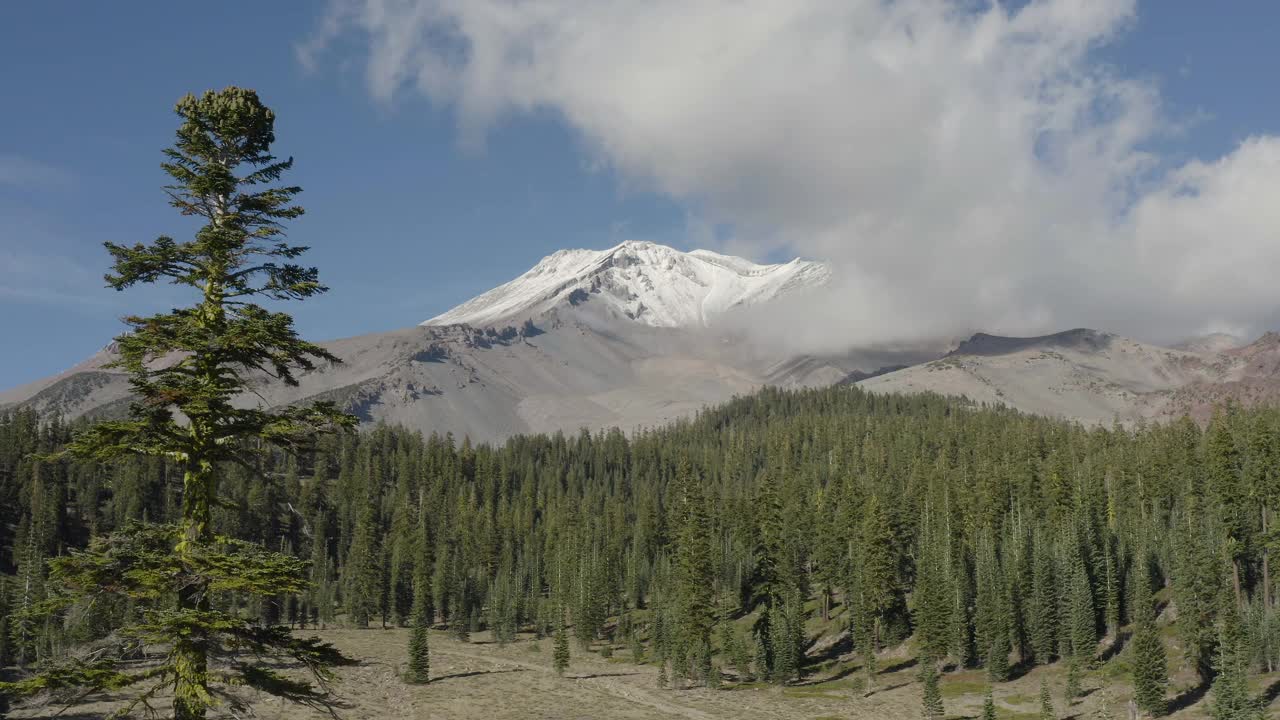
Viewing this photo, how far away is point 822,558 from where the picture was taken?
4956 inches

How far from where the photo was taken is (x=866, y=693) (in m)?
90.2

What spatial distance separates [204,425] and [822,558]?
4606 inches

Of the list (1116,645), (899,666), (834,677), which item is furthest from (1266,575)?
(834,677)

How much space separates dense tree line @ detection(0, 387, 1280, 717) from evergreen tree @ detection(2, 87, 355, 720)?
38.0m

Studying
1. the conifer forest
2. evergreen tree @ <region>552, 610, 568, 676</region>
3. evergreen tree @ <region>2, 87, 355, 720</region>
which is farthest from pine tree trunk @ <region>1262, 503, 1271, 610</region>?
evergreen tree @ <region>2, 87, 355, 720</region>

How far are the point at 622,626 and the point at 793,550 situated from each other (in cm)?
2848

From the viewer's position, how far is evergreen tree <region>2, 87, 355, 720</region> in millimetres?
15797

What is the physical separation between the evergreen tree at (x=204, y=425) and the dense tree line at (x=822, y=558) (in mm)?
37971

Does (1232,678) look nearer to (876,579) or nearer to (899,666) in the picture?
(899,666)

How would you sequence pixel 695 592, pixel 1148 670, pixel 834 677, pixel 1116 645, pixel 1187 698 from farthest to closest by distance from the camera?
pixel 834 677, pixel 1116 645, pixel 695 592, pixel 1187 698, pixel 1148 670

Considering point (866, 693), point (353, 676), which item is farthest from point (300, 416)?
point (866, 693)

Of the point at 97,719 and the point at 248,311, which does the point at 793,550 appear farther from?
the point at 248,311

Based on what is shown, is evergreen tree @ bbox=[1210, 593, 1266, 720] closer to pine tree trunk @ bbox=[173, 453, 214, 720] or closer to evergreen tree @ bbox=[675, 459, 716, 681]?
evergreen tree @ bbox=[675, 459, 716, 681]

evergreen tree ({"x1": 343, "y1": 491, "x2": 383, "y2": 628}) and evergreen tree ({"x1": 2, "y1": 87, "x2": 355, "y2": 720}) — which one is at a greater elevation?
evergreen tree ({"x1": 2, "y1": 87, "x2": 355, "y2": 720})
